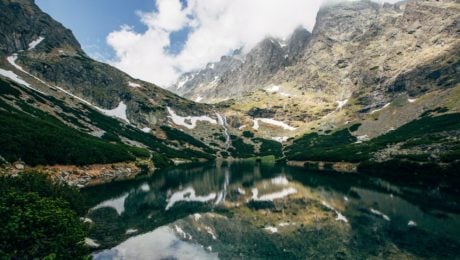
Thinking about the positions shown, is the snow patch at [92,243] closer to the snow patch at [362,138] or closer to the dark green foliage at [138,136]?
the dark green foliage at [138,136]

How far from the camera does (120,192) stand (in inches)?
2635

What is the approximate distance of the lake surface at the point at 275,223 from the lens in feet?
106

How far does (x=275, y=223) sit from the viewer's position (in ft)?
148

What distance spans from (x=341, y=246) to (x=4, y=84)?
141 meters

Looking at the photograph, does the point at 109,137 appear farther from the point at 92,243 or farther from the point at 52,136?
the point at 92,243

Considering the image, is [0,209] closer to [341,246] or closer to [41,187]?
[41,187]

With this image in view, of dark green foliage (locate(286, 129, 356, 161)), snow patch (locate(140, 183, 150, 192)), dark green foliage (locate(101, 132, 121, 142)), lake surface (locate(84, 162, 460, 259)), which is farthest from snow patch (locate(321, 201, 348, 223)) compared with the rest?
dark green foliage (locate(101, 132, 121, 142))

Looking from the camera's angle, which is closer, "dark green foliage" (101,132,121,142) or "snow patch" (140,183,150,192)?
"snow patch" (140,183,150,192)

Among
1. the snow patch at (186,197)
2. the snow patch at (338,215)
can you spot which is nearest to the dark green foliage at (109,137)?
the snow patch at (186,197)

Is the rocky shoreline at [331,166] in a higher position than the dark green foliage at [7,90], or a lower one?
lower

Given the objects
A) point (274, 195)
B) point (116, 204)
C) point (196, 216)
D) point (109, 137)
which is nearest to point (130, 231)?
point (196, 216)

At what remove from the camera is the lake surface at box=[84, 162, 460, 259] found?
106 feet

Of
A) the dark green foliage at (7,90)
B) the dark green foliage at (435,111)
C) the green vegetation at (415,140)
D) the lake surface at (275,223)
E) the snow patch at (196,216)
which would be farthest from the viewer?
the dark green foliage at (435,111)

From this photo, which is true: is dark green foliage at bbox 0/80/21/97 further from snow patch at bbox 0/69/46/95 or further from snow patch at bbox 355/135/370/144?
snow patch at bbox 355/135/370/144
